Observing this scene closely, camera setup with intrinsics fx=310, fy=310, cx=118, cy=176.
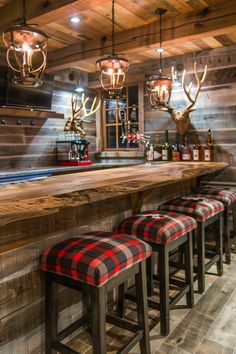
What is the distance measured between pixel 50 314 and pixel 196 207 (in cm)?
138

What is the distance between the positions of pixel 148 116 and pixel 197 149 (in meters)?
0.96

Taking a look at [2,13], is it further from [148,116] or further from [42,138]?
[148,116]

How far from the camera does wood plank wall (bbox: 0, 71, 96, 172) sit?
3.93 meters

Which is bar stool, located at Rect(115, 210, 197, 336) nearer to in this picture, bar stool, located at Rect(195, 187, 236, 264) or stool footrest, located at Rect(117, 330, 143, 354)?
stool footrest, located at Rect(117, 330, 143, 354)

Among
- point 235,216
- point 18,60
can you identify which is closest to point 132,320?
point 235,216

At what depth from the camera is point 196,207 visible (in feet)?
8.09

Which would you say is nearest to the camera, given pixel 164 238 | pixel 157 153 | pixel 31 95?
pixel 164 238

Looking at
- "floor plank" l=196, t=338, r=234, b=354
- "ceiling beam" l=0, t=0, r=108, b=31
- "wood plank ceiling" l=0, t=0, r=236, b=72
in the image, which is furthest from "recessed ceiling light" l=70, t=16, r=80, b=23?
"floor plank" l=196, t=338, r=234, b=354

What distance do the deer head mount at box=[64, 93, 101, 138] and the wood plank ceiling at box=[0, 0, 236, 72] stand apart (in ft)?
2.39

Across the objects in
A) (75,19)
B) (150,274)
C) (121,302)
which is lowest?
(121,302)

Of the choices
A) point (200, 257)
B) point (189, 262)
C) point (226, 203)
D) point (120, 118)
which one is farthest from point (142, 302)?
point (120, 118)

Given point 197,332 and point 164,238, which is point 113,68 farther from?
point 197,332

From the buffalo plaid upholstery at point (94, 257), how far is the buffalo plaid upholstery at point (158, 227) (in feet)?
0.88

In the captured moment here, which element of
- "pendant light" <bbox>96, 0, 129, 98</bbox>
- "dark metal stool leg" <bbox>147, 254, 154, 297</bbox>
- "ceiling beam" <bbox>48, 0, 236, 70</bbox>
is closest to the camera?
"dark metal stool leg" <bbox>147, 254, 154, 297</bbox>
